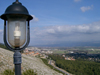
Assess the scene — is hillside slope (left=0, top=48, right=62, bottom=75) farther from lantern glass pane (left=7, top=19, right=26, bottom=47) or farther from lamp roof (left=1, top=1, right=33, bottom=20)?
lamp roof (left=1, top=1, right=33, bottom=20)

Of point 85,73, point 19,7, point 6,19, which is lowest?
point 85,73

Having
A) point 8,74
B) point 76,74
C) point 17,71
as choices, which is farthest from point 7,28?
point 76,74

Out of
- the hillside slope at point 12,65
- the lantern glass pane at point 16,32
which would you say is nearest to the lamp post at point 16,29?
the lantern glass pane at point 16,32

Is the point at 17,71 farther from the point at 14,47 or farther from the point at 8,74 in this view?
the point at 8,74

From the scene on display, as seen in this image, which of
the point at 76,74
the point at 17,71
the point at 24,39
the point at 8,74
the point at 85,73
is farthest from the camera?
the point at 85,73

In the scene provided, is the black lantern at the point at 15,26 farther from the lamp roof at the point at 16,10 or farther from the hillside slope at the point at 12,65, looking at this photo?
the hillside slope at the point at 12,65

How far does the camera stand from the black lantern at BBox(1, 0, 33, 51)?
1.67m

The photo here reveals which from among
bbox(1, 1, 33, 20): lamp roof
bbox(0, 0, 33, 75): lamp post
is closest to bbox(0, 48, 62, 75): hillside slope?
bbox(0, 0, 33, 75): lamp post

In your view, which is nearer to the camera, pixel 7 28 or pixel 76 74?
pixel 7 28

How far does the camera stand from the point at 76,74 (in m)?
28.1

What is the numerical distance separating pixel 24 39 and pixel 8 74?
336 centimetres

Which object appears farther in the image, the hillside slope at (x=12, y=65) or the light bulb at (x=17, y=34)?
the hillside slope at (x=12, y=65)

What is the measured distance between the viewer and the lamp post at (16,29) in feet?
5.49

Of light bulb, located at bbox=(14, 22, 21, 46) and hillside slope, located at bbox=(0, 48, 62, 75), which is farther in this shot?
hillside slope, located at bbox=(0, 48, 62, 75)
